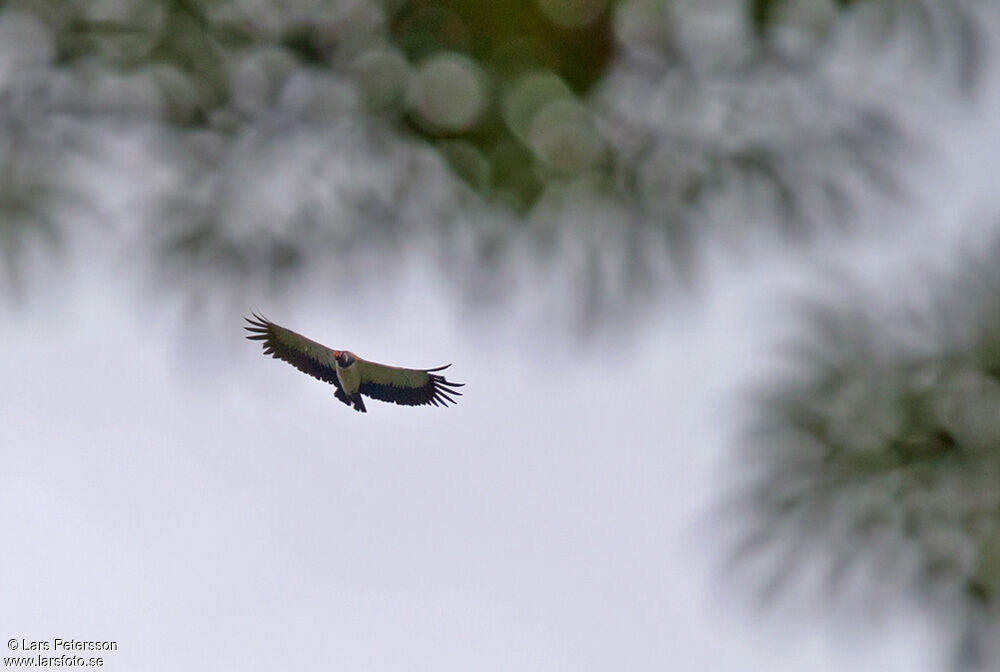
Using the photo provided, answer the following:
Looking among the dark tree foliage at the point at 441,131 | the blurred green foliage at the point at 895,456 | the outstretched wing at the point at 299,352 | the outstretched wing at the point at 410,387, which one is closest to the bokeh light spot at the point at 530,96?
the dark tree foliage at the point at 441,131

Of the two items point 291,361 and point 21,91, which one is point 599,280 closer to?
point 21,91

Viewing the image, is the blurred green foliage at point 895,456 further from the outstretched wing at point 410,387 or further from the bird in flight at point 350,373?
the outstretched wing at point 410,387

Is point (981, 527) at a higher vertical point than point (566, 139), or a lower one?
lower

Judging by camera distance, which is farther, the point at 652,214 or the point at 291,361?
the point at 291,361

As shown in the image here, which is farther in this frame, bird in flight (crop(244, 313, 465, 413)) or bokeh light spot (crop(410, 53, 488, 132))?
bird in flight (crop(244, 313, 465, 413))

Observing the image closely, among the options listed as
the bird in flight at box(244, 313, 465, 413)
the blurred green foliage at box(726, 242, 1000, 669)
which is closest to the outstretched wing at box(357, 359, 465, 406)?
the bird in flight at box(244, 313, 465, 413)

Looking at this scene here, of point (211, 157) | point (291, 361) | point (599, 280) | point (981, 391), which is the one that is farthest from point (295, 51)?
point (291, 361)

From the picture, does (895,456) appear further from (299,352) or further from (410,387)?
(410,387)

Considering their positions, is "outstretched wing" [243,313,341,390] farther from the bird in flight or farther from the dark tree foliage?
the dark tree foliage
